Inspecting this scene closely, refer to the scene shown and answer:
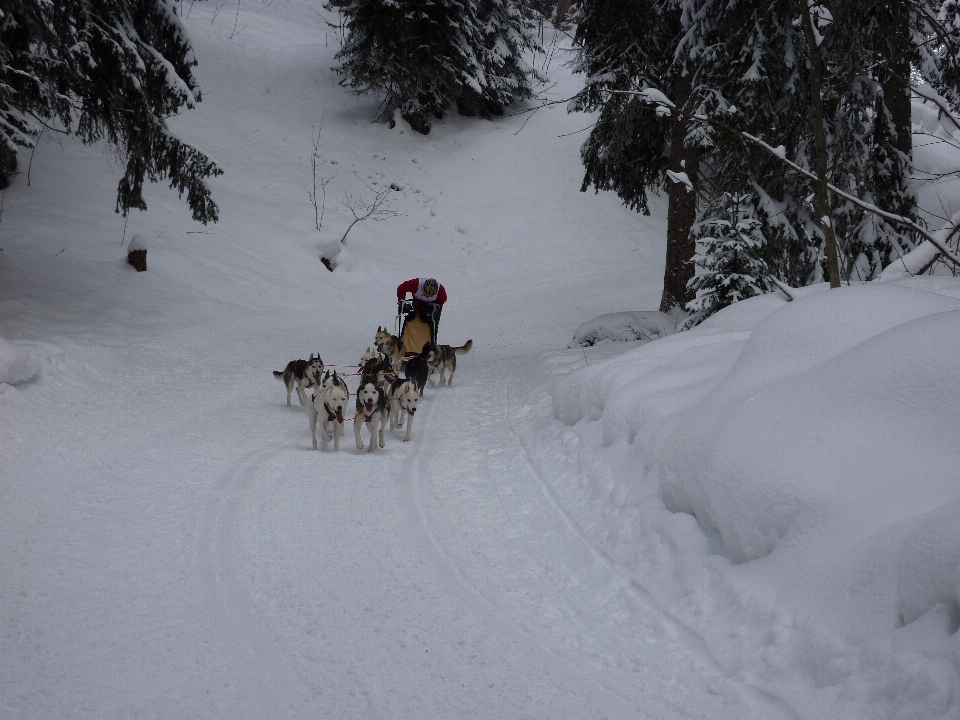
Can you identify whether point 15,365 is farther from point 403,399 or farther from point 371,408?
point 403,399

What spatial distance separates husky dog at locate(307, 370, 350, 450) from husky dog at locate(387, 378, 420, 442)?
766 millimetres

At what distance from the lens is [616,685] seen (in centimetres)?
355

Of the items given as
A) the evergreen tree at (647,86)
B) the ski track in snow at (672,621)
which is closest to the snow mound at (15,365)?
the ski track in snow at (672,621)

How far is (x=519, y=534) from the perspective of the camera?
540cm

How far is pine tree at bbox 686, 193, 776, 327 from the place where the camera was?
29.9 feet

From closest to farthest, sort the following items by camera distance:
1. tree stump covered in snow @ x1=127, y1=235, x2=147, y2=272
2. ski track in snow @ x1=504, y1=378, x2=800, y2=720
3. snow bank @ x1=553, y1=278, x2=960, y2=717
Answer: snow bank @ x1=553, y1=278, x2=960, y2=717
ski track in snow @ x1=504, y1=378, x2=800, y2=720
tree stump covered in snow @ x1=127, y1=235, x2=147, y2=272

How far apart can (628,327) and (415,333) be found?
3723mm

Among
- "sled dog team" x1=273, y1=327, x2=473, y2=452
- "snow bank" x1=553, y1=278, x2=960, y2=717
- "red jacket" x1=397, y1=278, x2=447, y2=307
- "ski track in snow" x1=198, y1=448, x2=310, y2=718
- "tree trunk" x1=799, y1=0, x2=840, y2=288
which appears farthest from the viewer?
"red jacket" x1=397, y1=278, x2=447, y2=307

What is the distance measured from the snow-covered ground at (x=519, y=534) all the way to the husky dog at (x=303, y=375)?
308mm

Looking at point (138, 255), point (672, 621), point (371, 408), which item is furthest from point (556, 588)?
point (138, 255)

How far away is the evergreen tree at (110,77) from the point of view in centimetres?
1012

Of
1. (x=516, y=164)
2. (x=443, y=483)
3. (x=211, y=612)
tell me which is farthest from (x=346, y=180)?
(x=211, y=612)

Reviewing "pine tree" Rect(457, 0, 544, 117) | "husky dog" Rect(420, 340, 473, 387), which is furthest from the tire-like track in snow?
"pine tree" Rect(457, 0, 544, 117)

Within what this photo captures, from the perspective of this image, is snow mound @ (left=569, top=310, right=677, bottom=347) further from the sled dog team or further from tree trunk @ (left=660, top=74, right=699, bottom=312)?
the sled dog team
